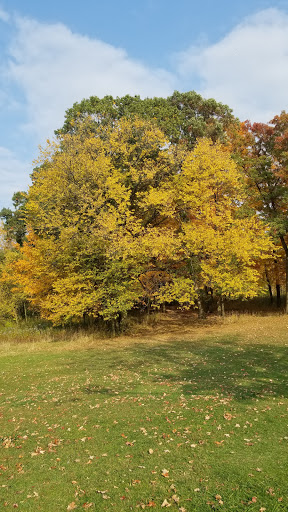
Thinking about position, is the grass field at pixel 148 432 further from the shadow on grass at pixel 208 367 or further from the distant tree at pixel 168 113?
the distant tree at pixel 168 113

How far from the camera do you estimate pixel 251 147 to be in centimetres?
2773

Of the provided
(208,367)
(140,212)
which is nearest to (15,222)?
(140,212)

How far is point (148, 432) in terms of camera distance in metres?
7.33

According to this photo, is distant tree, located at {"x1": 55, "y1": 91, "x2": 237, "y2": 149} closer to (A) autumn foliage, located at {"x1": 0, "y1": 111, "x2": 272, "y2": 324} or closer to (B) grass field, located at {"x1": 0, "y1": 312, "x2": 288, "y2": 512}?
(A) autumn foliage, located at {"x1": 0, "y1": 111, "x2": 272, "y2": 324}

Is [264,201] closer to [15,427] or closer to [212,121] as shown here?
[212,121]

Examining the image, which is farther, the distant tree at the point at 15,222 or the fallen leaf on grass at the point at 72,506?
the distant tree at the point at 15,222

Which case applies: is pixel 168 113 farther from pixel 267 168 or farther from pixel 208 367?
pixel 208 367

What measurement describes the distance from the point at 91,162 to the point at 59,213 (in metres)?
3.88

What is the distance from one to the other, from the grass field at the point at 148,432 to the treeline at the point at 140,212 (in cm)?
644

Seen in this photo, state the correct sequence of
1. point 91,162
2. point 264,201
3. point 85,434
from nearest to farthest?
point 85,434
point 91,162
point 264,201

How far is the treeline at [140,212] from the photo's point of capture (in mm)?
20250

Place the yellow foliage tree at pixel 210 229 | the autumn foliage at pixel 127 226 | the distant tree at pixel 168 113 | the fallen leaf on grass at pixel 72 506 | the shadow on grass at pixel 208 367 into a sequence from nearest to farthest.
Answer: the fallen leaf on grass at pixel 72 506, the shadow on grass at pixel 208 367, the autumn foliage at pixel 127 226, the yellow foliage tree at pixel 210 229, the distant tree at pixel 168 113

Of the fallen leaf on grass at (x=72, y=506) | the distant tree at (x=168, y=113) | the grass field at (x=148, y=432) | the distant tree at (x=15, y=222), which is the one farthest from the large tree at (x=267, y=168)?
the distant tree at (x=15, y=222)

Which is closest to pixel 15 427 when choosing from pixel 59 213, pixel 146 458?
pixel 146 458
